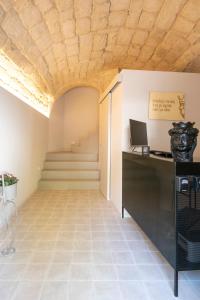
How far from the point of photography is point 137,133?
2648 millimetres

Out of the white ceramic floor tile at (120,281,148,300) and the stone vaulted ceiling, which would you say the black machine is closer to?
the white ceramic floor tile at (120,281,148,300)

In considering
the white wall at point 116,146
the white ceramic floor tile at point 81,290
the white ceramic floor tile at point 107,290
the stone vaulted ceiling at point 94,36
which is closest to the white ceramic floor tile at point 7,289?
the white ceramic floor tile at point 81,290

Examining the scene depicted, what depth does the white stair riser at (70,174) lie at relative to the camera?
4957mm

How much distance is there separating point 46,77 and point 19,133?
4.49 ft

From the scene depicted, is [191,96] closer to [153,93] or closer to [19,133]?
[153,93]

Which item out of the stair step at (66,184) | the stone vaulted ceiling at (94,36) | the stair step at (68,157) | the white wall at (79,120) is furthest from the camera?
the white wall at (79,120)

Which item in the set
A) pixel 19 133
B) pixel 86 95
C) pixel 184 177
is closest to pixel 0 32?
pixel 19 133

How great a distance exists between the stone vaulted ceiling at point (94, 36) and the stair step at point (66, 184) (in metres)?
1.95

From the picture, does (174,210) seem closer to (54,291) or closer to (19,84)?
(54,291)

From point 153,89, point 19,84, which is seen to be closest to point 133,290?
Result: point 153,89

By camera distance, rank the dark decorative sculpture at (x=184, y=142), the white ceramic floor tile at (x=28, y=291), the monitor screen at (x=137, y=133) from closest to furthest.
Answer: the white ceramic floor tile at (x=28, y=291)
the dark decorative sculpture at (x=184, y=142)
the monitor screen at (x=137, y=133)

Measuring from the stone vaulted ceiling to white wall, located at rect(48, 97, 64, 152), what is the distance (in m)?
1.90

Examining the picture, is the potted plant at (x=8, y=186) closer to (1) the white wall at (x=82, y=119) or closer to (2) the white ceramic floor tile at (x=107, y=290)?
(2) the white ceramic floor tile at (x=107, y=290)

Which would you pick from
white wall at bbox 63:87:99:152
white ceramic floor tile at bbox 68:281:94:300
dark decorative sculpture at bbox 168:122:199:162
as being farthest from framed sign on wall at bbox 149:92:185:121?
white wall at bbox 63:87:99:152
